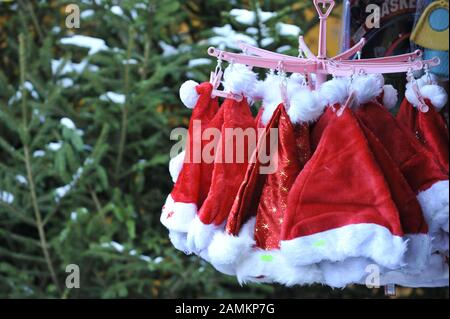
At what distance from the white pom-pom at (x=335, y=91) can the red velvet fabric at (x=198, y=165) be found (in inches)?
6.2

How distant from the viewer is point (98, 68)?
207 centimetres

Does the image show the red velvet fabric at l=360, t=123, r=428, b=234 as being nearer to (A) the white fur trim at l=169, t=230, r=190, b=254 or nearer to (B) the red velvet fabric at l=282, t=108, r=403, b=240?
(B) the red velvet fabric at l=282, t=108, r=403, b=240

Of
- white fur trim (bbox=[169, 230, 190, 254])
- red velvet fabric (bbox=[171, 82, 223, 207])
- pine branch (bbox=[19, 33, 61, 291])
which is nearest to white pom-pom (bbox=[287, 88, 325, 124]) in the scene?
red velvet fabric (bbox=[171, 82, 223, 207])

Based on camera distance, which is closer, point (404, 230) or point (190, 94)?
point (404, 230)

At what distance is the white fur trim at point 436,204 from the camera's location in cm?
91

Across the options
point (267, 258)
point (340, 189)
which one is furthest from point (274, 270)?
point (340, 189)

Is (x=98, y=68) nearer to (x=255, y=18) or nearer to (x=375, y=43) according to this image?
(x=255, y=18)

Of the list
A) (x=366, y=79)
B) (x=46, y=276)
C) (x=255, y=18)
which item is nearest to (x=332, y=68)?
(x=366, y=79)

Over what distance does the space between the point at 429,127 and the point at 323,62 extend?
0.17 m

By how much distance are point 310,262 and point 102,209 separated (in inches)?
47.7

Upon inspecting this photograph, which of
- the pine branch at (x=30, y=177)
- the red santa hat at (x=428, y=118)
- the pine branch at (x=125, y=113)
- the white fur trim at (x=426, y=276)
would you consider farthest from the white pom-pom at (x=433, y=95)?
the pine branch at (x=30, y=177)

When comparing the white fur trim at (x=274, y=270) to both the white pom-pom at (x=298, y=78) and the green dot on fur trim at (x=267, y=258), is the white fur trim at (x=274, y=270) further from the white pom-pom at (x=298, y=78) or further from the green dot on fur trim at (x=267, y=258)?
the white pom-pom at (x=298, y=78)

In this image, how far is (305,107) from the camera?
0.93m

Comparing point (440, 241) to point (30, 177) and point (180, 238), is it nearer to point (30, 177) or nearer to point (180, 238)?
point (180, 238)
